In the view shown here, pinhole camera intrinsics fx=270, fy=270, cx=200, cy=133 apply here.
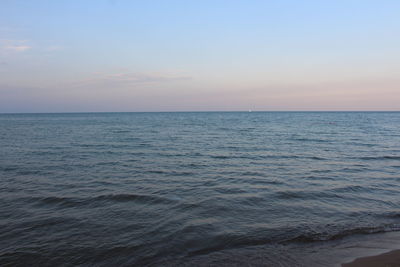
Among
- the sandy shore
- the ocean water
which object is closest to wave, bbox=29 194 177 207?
the ocean water

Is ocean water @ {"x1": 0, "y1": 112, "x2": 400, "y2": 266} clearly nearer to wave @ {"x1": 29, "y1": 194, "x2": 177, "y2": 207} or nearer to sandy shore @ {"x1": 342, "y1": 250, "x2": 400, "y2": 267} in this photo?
wave @ {"x1": 29, "y1": 194, "x2": 177, "y2": 207}

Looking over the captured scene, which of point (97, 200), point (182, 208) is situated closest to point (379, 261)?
point (182, 208)

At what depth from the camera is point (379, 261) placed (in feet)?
19.8

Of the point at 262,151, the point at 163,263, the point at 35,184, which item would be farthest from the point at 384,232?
the point at 262,151

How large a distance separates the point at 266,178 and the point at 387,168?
27.8 ft

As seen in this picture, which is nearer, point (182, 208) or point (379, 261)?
point (379, 261)

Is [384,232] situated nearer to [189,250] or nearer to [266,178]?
[189,250]

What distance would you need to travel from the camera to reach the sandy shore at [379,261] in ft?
19.4

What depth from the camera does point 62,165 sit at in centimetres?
1720

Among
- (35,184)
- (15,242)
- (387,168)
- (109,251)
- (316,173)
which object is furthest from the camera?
(387,168)

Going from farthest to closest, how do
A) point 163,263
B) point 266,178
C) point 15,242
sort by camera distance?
point 266,178
point 15,242
point 163,263

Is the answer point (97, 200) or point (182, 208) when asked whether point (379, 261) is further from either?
point (97, 200)

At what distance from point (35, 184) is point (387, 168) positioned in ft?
64.6

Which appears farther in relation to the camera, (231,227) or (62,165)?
(62,165)
